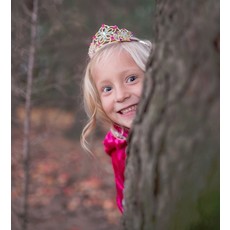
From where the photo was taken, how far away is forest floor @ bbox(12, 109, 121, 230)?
246cm

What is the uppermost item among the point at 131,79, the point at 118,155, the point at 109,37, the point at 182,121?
the point at 109,37

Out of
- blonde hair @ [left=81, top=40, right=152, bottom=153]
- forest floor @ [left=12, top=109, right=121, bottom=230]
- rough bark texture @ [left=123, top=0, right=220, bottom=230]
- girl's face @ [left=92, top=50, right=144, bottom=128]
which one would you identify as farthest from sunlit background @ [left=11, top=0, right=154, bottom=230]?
rough bark texture @ [left=123, top=0, right=220, bottom=230]

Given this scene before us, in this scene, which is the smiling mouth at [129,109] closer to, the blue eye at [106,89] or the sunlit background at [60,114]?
the blue eye at [106,89]

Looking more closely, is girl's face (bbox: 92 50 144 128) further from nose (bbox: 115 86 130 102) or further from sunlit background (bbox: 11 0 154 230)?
sunlit background (bbox: 11 0 154 230)

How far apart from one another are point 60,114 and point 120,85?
1545 millimetres

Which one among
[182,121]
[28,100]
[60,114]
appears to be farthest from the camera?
[60,114]

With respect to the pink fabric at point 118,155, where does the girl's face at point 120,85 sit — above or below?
above

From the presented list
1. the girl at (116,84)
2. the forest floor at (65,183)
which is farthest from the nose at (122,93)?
the forest floor at (65,183)

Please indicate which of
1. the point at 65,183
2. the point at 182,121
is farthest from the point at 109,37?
the point at 65,183

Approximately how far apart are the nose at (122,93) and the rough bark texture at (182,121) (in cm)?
38

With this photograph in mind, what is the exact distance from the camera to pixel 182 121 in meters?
0.65

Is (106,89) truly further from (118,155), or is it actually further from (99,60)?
(118,155)

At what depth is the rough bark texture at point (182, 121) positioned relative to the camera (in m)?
0.62

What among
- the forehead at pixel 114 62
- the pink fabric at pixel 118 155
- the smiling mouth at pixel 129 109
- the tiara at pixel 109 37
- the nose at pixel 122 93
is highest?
the tiara at pixel 109 37
